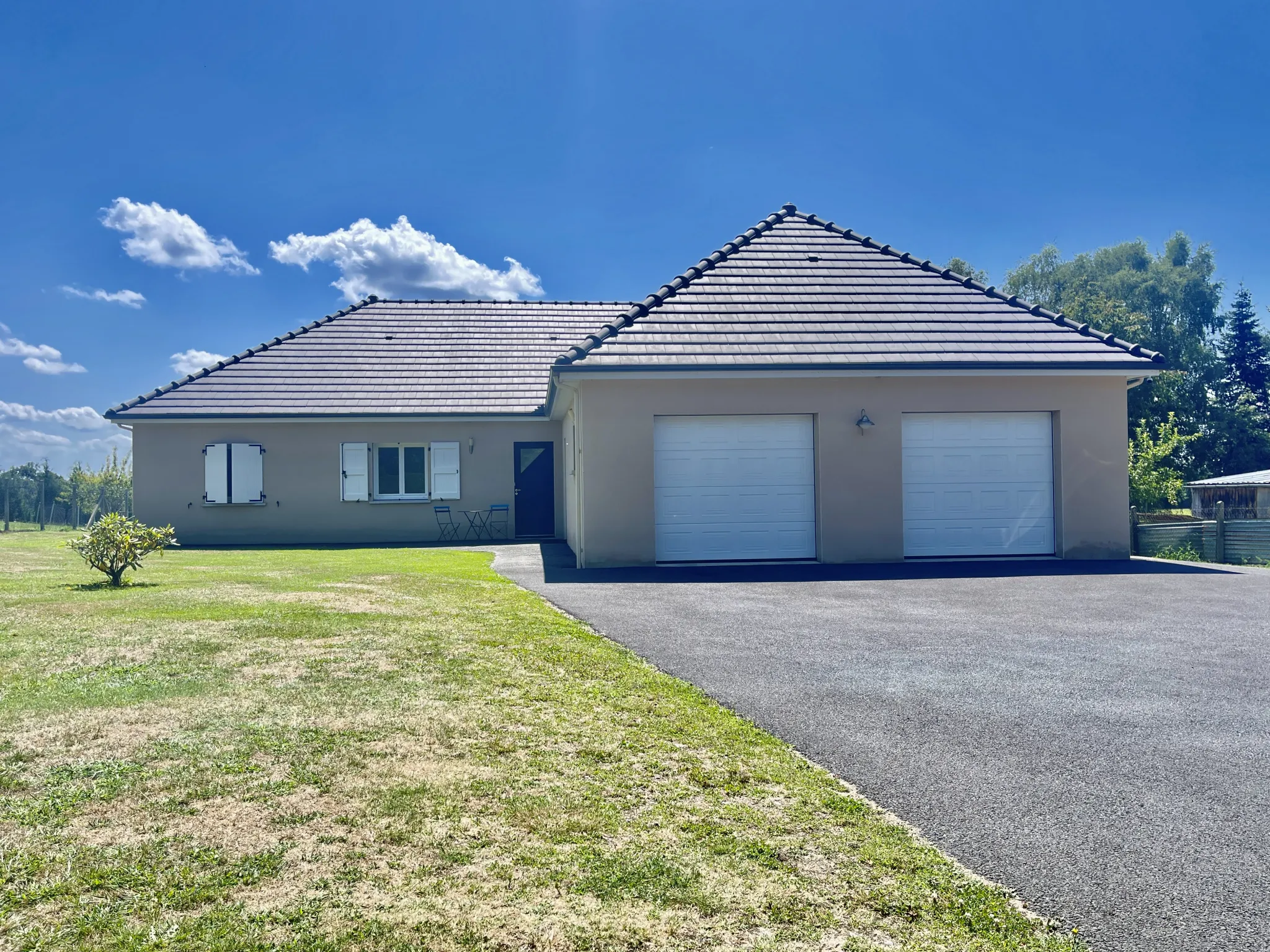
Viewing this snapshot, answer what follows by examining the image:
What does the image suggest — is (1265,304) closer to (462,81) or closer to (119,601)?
(462,81)

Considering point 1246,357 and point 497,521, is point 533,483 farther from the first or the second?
point 1246,357

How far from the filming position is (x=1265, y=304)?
4203 centimetres

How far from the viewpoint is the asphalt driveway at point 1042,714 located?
2.57 meters

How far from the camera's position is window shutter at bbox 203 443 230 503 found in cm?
1731

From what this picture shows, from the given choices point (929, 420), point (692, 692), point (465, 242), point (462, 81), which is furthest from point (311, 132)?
point (692, 692)

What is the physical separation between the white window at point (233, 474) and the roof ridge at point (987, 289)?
11.9 meters

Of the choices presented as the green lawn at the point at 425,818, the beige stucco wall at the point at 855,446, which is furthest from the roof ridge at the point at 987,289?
the green lawn at the point at 425,818

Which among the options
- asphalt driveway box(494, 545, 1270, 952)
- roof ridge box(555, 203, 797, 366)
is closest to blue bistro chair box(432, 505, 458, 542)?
roof ridge box(555, 203, 797, 366)

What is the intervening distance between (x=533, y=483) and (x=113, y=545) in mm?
9617

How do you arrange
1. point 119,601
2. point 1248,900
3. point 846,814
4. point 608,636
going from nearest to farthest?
point 1248,900 < point 846,814 < point 608,636 < point 119,601

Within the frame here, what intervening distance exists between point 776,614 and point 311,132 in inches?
503

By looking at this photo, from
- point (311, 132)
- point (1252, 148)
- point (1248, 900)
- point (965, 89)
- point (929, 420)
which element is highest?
point (1252, 148)

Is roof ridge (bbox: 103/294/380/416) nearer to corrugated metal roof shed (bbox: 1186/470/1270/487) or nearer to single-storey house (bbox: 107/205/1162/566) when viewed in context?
single-storey house (bbox: 107/205/1162/566)

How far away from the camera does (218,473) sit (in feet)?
57.0
